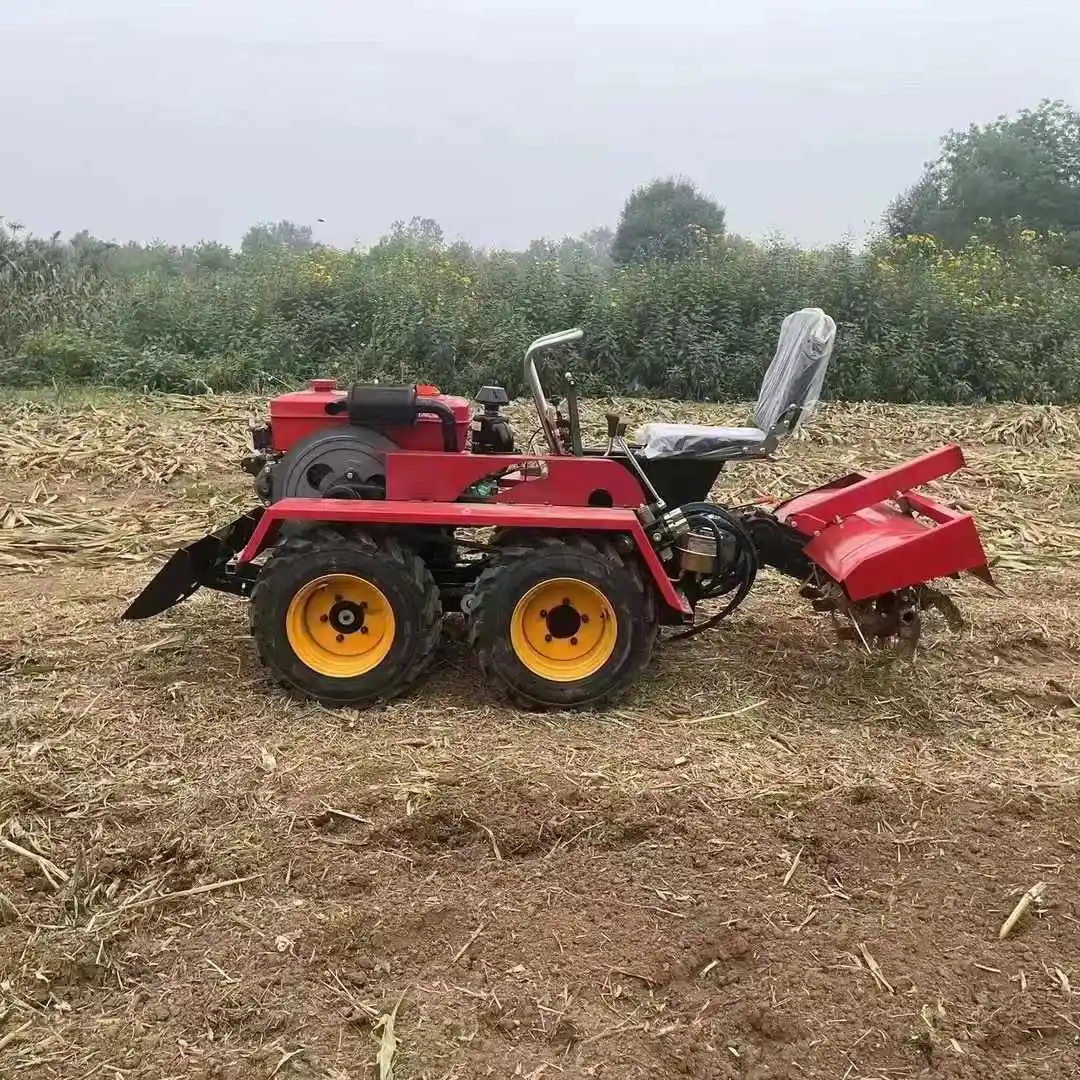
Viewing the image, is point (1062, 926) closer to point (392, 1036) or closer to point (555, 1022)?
point (555, 1022)

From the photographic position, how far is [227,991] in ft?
Result: 8.57

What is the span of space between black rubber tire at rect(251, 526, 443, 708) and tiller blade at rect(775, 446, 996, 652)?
1.56 meters

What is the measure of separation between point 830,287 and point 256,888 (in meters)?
12.3

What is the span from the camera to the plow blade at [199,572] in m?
4.43

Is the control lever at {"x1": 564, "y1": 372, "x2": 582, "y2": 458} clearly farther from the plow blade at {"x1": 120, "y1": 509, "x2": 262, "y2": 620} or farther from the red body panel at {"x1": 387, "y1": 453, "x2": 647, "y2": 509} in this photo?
the plow blade at {"x1": 120, "y1": 509, "x2": 262, "y2": 620}

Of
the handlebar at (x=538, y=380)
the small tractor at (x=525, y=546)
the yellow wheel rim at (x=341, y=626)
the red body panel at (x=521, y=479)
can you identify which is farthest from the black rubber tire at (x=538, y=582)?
the handlebar at (x=538, y=380)

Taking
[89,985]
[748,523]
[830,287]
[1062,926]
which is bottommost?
[89,985]

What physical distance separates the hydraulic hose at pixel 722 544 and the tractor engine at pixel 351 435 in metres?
0.93

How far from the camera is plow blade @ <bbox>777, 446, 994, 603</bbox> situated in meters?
3.97

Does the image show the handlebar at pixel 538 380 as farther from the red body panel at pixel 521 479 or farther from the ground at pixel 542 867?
the ground at pixel 542 867

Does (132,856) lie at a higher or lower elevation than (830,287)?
lower

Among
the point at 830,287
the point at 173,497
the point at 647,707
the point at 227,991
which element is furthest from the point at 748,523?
the point at 830,287

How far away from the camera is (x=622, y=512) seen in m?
4.15

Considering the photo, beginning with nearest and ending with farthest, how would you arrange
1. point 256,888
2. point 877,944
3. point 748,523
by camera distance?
point 877,944 < point 256,888 < point 748,523
